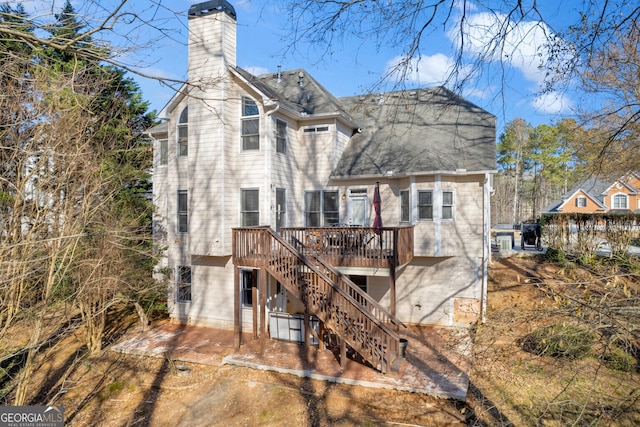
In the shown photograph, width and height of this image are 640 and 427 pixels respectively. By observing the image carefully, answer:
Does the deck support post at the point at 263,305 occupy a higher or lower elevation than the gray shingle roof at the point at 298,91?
lower

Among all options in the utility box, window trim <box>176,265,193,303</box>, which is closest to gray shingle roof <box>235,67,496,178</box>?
the utility box

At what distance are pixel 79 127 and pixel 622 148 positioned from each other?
17841 mm

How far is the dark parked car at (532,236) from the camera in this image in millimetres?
18281

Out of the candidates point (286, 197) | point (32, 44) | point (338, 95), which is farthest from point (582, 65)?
point (338, 95)

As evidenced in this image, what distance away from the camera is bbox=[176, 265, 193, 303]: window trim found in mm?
13863

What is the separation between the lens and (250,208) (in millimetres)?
12859

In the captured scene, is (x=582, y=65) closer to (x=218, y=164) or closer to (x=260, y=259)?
(x=260, y=259)

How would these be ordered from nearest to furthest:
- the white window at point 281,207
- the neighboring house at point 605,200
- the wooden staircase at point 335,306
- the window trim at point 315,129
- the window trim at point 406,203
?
the wooden staircase at point 335,306 → the window trim at point 406,203 → the white window at point 281,207 → the window trim at point 315,129 → the neighboring house at point 605,200

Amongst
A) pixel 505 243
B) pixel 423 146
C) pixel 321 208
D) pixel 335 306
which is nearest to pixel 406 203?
pixel 423 146

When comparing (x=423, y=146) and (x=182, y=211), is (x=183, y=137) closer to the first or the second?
(x=182, y=211)

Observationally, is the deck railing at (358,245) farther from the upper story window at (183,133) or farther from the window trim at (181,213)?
the upper story window at (183,133)

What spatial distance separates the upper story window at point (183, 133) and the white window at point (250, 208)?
9.45 ft

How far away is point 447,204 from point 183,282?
32.7 ft

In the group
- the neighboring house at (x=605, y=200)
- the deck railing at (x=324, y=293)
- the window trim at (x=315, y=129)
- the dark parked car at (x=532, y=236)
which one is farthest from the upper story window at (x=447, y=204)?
the neighboring house at (x=605, y=200)
